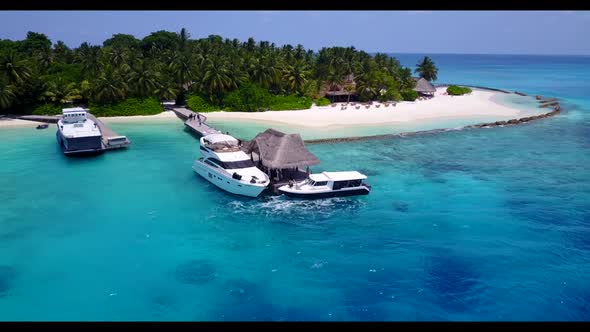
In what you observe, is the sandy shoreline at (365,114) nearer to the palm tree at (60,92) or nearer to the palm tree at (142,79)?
the palm tree at (142,79)

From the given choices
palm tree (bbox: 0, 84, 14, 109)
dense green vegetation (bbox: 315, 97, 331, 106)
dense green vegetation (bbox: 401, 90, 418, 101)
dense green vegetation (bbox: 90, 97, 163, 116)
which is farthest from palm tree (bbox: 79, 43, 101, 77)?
dense green vegetation (bbox: 401, 90, 418, 101)

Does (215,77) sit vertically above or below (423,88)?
above

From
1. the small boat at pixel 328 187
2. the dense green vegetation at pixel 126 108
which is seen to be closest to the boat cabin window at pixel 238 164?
the small boat at pixel 328 187

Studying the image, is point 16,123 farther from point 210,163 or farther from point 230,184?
point 230,184

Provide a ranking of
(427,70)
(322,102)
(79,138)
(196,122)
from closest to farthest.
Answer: (79,138) → (196,122) → (322,102) → (427,70)

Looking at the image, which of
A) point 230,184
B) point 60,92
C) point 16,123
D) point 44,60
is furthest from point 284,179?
point 44,60
